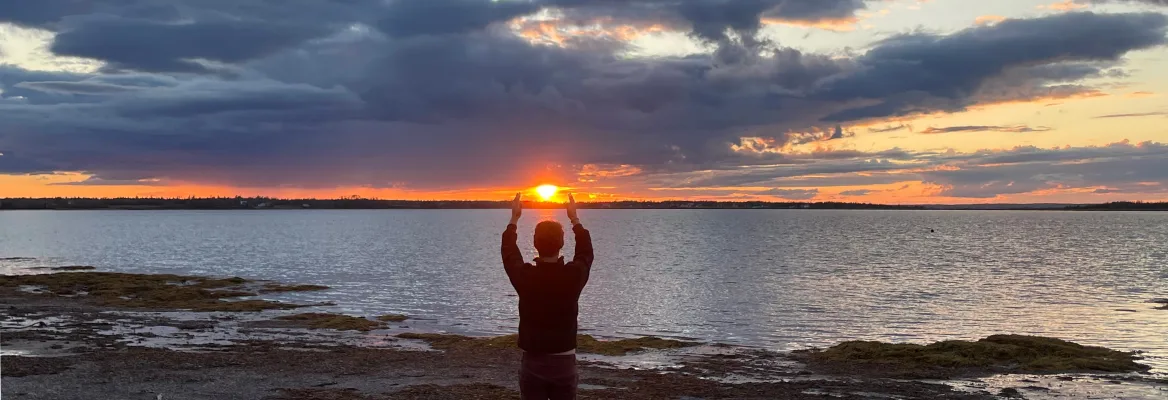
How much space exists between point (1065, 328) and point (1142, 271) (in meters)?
39.2

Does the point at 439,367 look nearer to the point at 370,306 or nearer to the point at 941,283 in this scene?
the point at 370,306

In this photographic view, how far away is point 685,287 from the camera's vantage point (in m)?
50.7

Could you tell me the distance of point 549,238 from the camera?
7.74 metres

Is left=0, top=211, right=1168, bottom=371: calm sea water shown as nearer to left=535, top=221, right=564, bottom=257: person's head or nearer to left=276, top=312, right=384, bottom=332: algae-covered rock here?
left=276, top=312, right=384, bottom=332: algae-covered rock

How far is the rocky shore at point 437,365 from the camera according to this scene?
17094 millimetres

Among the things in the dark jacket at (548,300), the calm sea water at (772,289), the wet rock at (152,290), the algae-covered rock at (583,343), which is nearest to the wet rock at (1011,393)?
the calm sea water at (772,289)

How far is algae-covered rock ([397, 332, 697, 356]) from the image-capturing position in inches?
971

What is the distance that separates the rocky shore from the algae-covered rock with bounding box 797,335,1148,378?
0.05 metres

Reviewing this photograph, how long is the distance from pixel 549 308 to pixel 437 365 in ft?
43.5

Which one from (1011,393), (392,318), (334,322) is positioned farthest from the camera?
(392,318)

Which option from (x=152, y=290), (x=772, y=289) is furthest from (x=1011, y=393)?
(x=152, y=290)

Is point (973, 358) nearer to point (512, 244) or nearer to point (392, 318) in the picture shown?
point (512, 244)

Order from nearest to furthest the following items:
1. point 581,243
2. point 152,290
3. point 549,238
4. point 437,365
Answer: point 549,238 → point 581,243 → point 437,365 → point 152,290

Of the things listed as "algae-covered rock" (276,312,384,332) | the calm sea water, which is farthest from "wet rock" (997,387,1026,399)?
"algae-covered rock" (276,312,384,332)
